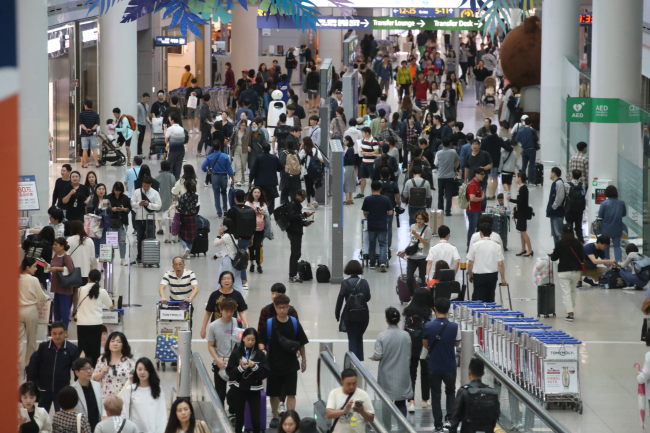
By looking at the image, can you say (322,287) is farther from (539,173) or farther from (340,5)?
(539,173)

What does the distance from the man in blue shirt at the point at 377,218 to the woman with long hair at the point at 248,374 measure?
648 centimetres

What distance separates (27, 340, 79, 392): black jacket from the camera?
27.9ft

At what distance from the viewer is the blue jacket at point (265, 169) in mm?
17734

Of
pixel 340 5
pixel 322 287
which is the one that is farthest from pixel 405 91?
pixel 340 5

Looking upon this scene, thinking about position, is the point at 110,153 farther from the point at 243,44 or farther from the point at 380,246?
the point at 243,44

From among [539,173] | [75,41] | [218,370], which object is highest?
[75,41]

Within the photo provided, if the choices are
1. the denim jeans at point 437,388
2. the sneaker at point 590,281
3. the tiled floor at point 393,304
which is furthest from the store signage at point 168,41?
the denim jeans at point 437,388

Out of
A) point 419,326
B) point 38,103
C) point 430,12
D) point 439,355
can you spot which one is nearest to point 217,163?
point 38,103

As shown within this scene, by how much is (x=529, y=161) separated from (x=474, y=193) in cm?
791

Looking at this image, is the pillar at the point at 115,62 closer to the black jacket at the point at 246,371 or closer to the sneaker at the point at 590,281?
the sneaker at the point at 590,281

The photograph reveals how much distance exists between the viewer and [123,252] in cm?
1498

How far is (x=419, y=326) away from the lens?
31.8ft

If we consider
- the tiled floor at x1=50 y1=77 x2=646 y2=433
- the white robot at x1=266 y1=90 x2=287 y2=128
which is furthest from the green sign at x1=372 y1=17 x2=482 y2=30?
the tiled floor at x1=50 y1=77 x2=646 y2=433

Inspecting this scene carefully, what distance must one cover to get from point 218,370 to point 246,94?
19911 mm
